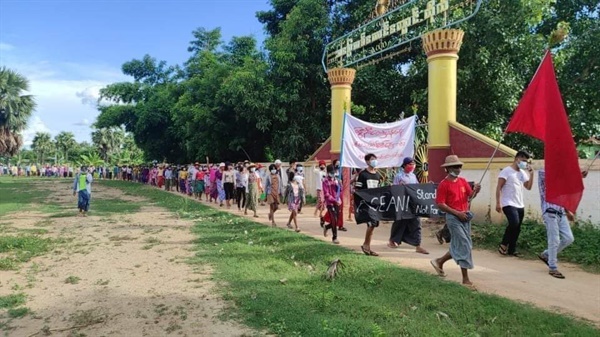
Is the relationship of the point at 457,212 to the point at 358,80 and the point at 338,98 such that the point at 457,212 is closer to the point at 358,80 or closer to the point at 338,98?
the point at 338,98

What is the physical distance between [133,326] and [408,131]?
764cm

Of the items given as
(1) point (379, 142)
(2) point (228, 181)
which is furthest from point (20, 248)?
(2) point (228, 181)

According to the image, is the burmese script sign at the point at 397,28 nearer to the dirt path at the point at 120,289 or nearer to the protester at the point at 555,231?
the protester at the point at 555,231

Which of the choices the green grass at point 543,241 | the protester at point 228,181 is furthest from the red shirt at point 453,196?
the protester at point 228,181

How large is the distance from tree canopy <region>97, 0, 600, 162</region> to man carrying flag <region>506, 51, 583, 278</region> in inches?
361

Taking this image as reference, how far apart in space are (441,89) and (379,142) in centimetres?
239

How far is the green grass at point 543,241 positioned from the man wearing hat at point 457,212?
2.48 m

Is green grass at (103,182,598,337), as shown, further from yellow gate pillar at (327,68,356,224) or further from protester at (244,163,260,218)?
yellow gate pillar at (327,68,356,224)

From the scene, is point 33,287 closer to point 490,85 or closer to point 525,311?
point 525,311

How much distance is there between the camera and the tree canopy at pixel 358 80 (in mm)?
16922

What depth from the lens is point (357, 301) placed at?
5.38 meters

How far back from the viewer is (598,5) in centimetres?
1845

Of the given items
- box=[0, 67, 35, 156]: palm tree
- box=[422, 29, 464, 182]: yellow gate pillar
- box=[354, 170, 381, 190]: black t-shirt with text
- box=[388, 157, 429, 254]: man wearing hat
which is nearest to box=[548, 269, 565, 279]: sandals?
box=[388, 157, 429, 254]: man wearing hat

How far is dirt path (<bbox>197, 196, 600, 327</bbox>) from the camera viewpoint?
5328 mm
